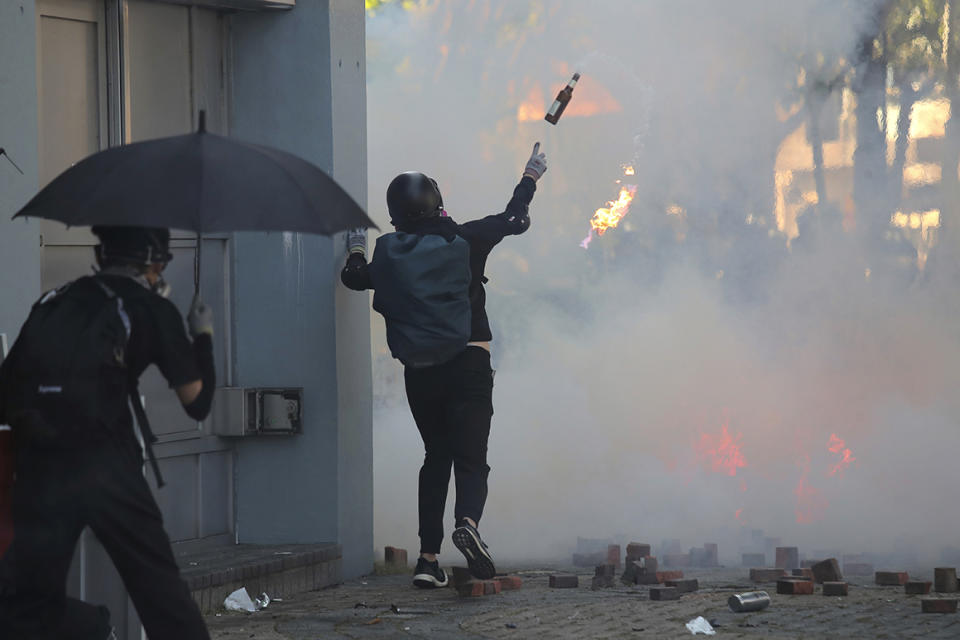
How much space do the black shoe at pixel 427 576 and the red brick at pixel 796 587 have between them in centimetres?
161

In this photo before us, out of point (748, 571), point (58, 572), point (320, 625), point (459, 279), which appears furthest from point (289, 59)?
point (58, 572)

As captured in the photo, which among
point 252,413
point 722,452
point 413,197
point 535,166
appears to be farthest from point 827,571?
point 722,452

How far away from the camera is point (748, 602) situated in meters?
6.16

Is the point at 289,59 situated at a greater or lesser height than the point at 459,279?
greater

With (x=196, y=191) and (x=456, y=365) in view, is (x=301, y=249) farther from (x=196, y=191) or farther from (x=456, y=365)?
(x=196, y=191)

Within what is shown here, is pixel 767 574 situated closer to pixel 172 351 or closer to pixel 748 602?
pixel 748 602

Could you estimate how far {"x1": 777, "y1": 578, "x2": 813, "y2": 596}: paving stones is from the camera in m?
6.79

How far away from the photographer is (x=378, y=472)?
10.2 m

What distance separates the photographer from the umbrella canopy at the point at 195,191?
12.8 feet

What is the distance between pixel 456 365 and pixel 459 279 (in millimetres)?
429

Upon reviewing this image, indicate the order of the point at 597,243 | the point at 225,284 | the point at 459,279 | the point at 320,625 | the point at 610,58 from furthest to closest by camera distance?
the point at 597,243 < the point at 610,58 < the point at 225,284 < the point at 459,279 < the point at 320,625

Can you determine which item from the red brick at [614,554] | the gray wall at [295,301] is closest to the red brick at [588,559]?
the red brick at [614,554]

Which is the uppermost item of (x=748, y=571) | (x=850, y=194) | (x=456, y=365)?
(x=850, y=194)

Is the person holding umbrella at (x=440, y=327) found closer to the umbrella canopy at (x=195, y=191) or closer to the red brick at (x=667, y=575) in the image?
the red brick at (x=667, y=575)
